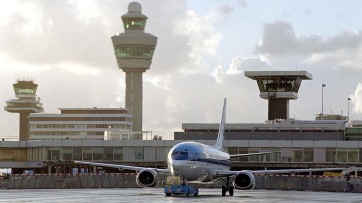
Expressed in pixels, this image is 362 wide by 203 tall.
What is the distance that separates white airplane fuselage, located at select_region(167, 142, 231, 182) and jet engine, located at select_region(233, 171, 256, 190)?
262cm

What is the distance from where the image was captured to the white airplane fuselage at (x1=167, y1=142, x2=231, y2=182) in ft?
226

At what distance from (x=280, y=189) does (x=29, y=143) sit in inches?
3121

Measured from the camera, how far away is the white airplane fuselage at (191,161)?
69.0 metres

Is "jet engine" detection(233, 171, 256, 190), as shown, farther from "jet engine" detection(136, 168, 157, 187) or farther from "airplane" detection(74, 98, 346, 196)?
"jet engine" detection(136, 168, 157, 187)

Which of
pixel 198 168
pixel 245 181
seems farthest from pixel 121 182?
pixel 198 168

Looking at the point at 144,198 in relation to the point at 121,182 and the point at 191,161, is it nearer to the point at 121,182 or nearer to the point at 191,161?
the point at 191,161

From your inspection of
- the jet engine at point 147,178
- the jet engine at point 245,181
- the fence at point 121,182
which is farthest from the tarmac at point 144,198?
the fence at point 121,182

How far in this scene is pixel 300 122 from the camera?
605 ft

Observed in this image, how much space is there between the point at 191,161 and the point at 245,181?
618cm

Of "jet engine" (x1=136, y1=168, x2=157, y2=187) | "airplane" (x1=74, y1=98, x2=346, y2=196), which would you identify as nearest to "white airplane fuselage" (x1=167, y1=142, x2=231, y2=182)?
"airplane" (x1=74, y1=98, x2=346, y2=196)

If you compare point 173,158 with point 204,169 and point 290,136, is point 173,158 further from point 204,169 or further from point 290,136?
point 290,136

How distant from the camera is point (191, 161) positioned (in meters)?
69.4

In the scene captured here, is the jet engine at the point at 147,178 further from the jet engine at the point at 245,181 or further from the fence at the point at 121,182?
the fence at the point at 121,182

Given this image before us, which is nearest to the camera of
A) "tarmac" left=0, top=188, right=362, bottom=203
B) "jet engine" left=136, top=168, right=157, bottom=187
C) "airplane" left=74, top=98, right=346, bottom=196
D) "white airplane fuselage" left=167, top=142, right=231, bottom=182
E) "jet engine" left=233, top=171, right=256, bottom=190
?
"tarmac" left=0, top=188, right=362, bottom=203
